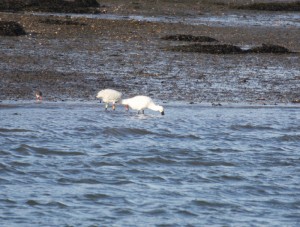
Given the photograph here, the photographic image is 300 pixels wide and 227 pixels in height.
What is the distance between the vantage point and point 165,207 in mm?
9594

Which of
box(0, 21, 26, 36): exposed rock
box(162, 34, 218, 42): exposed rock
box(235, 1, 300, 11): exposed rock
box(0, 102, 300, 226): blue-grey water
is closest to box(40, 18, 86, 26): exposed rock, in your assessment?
box(0, 21, 26, 36): exposed rock

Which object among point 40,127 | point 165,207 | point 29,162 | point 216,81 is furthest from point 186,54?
point 165,207

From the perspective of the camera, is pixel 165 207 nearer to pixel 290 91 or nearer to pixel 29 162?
pixel 29 162

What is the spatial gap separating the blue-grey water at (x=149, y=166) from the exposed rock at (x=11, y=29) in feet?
20.9

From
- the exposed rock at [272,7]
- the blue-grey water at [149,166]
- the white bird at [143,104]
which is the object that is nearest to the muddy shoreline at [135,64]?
the blue-grey water at [149,166]

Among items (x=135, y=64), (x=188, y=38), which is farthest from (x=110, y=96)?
(x=188, y=38)

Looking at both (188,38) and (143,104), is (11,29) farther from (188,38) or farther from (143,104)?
(143,104)

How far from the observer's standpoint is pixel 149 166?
11.6 m

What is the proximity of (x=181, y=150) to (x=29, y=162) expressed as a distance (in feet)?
6.94

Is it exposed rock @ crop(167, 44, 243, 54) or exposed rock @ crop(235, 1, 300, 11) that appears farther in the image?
exposed rock @ crop(235, 1, 300, 11)

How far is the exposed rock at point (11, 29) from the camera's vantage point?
20434 mm

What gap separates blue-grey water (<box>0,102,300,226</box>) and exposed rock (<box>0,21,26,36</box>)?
636 centimetres

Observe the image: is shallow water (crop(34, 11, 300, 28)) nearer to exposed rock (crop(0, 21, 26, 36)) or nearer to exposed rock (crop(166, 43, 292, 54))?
exposed rock (crop(0, 21, 26, 36))

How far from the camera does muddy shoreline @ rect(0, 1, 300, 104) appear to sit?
1575 centimetres
